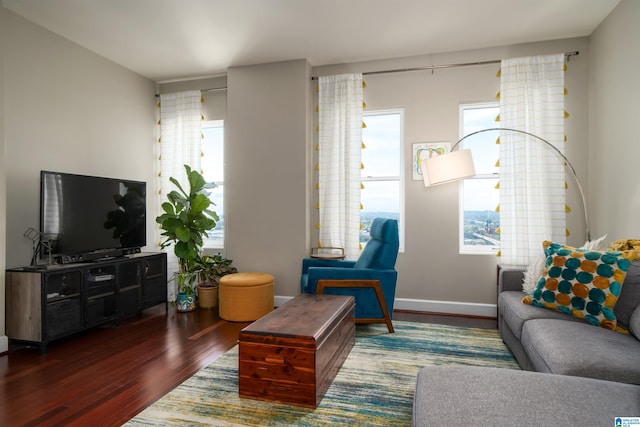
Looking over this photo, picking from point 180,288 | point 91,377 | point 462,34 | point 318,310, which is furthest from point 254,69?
point 91,377

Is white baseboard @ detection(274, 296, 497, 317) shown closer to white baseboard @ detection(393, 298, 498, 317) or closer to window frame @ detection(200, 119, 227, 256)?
white baseboard @ detection(393, 298, 498, 317)

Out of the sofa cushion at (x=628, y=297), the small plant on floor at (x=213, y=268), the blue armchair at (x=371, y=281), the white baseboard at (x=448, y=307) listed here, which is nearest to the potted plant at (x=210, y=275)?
the small plant on floor at (x=213, y=268)

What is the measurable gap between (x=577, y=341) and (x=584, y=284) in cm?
54

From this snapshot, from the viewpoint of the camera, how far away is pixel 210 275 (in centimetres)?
453

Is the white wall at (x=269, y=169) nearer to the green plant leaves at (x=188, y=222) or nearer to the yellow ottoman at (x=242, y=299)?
the green plant leaves at (x=188, y=222)

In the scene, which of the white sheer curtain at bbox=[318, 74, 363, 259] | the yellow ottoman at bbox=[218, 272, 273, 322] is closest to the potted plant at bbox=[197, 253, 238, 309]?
the yellow ottoman at bbox=[218, 272, 273, 322]

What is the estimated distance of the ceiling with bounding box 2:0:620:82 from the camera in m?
3.18

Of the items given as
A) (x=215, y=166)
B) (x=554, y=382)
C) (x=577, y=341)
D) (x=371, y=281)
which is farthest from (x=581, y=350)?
(x=215, y=166)

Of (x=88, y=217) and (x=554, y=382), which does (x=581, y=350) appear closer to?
(x=554, y=382)

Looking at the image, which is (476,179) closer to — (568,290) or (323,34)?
(568,290)

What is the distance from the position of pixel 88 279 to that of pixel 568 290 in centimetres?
380

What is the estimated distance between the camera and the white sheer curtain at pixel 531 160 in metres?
3.76

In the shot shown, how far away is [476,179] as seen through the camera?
4.14 meters

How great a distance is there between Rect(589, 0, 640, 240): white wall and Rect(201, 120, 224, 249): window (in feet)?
13.6
